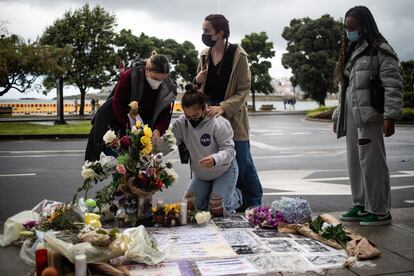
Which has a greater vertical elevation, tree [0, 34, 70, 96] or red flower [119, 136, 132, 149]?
tree [0, 34, 70, 96]

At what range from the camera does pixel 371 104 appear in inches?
170

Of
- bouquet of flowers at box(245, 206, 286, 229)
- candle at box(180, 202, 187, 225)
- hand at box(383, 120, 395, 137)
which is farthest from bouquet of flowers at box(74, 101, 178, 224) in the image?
hand at box(383, 120, 395, 137)

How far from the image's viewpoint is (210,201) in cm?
467

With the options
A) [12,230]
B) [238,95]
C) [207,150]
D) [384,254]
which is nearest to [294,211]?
[384,254]

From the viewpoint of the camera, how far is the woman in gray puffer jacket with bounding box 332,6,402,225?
13.9 ft

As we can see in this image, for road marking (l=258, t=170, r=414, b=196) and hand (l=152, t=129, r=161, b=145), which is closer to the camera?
hand (l=152, t=129, r=161, b=145)

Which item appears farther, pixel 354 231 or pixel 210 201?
pixel 210 201

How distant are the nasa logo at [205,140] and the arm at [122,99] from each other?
2.53 feet

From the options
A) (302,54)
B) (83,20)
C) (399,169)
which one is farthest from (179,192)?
(302,54)

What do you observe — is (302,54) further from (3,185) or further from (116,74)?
(3,185)

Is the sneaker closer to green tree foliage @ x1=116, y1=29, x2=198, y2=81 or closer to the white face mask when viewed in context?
the white face mask

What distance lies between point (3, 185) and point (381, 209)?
552 cm

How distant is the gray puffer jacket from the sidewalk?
3.31 ft

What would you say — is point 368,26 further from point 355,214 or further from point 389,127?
point 355,214
